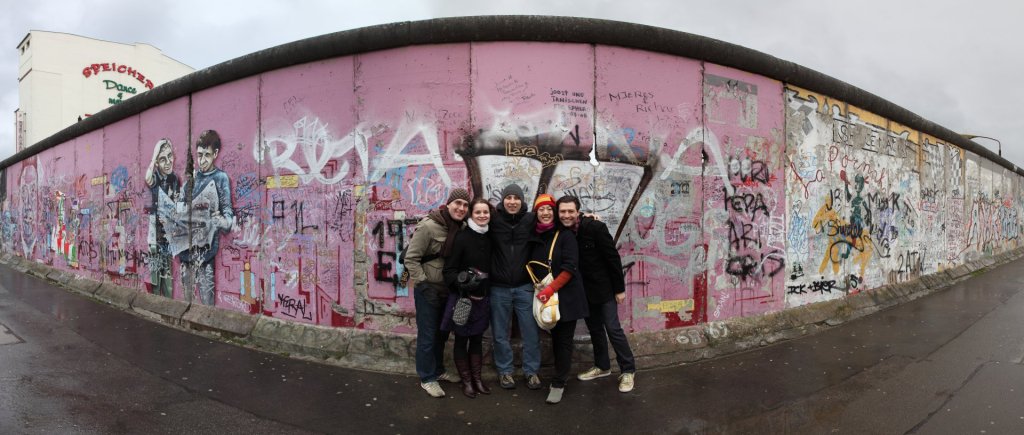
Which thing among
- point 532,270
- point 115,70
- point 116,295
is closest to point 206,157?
point 116,295

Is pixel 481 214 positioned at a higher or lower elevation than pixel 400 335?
higher

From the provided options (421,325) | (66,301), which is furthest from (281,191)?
(66,301)

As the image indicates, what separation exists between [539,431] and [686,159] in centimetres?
354

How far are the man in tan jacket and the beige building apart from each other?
2709 centimetres

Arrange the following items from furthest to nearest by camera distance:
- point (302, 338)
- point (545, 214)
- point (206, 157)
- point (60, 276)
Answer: point (60, 276)
point (206, 157)
point (302, 338)
point (545, 214)

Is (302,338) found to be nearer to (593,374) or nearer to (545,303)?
(545,303)

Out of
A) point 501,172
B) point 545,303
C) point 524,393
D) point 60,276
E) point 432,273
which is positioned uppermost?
point 501,172

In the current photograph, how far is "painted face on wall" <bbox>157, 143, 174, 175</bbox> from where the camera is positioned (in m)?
7.05

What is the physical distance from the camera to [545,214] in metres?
3.96

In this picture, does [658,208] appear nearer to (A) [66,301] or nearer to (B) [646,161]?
(B) [646,161]

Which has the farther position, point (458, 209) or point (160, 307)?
point (160, 307)

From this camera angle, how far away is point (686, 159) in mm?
5344

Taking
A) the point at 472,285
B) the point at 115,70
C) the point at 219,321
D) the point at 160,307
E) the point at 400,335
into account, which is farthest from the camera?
the point at 115,70

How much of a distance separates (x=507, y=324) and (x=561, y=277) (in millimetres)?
686
